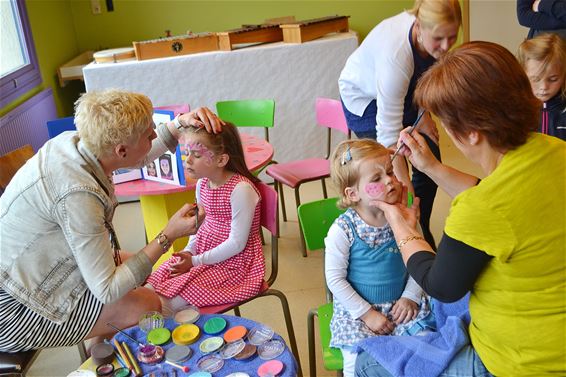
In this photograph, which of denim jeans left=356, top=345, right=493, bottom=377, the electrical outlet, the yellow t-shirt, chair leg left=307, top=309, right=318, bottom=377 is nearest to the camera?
the yellow t-shirt

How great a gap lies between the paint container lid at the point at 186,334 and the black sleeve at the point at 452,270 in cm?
63

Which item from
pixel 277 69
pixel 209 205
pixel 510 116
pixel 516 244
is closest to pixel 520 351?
pixel 516 244

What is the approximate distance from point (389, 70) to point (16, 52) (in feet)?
9.45

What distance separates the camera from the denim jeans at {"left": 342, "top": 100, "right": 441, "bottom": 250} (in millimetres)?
2527

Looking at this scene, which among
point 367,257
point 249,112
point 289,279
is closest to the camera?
point 367,257

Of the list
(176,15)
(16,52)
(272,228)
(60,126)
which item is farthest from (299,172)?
(176,15)

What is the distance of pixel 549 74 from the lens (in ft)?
7.65

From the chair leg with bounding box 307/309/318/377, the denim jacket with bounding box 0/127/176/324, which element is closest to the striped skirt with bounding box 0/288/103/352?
the denim jacket with bounding box 0/127/176/324

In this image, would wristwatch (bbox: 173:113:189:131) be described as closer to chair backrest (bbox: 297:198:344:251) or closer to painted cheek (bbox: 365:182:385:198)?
chair backrest (bbox: 297:198:344:251)

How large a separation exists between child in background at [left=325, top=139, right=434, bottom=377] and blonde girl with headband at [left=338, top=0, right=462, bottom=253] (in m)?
0.28

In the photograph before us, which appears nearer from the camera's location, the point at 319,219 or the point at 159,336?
the point at 159,336

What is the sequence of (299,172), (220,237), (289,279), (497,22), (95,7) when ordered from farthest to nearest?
(497,22)
(95,7)
(299,172)
(289,279)
(220,237)

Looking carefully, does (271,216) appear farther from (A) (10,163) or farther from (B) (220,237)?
(A) (10,163)

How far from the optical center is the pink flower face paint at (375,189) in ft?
5.45
